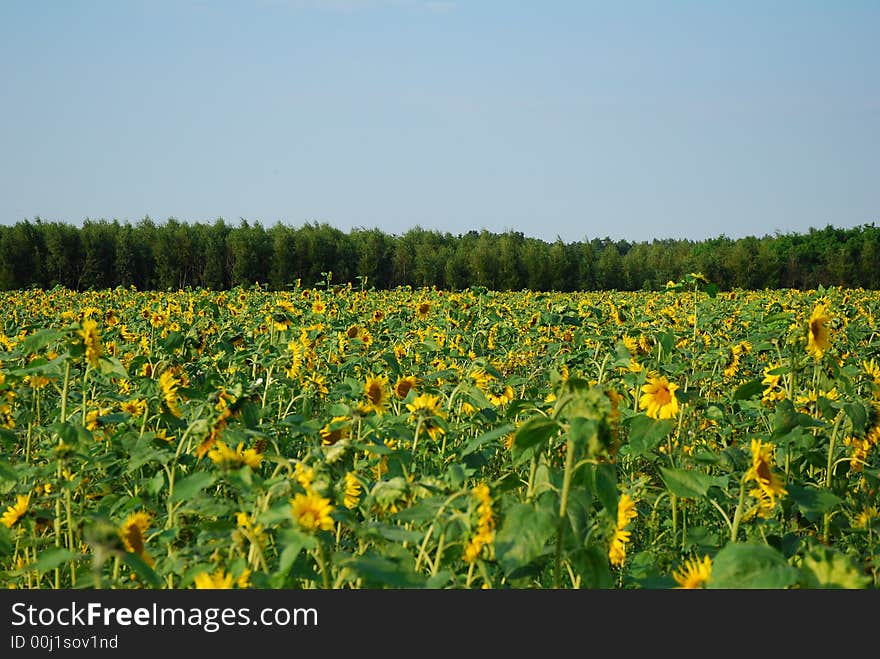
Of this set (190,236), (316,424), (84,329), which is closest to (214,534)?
(316,424)

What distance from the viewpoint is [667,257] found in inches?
1781

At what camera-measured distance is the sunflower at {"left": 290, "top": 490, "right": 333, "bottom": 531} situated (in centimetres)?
156

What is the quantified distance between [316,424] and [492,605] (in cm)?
95

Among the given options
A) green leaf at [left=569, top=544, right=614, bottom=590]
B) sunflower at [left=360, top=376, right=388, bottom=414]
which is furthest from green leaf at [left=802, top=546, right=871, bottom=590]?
sunflower at [left=360, top=376, right=388, bottom=414]

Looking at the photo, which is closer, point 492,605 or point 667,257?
point 492,605

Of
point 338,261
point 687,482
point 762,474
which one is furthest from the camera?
point 338,261

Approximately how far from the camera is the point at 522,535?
1603 mm

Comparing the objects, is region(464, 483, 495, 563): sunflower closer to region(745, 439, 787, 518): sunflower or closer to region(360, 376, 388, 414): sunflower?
region(745, 439, 787, 518): sunflower

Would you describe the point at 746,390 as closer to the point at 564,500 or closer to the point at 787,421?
the point at 787,421

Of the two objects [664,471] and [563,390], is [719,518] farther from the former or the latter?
[563,390]

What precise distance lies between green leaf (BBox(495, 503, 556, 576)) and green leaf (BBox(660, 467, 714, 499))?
71 cm

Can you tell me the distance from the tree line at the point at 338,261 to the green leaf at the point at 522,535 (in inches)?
1082

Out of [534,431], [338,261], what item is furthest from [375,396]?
[338,261]

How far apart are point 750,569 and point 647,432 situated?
1149 mm
